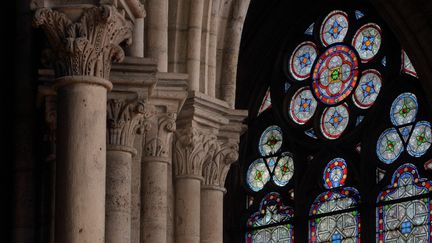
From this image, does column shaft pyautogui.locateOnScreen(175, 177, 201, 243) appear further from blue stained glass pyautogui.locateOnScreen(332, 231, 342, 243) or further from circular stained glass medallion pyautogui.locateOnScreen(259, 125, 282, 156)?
circular stained glass medallion pyautogui.locateOnScreen(259, 125, 282, 156)

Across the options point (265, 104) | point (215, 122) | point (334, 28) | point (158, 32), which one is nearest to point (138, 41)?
point (158, 32)

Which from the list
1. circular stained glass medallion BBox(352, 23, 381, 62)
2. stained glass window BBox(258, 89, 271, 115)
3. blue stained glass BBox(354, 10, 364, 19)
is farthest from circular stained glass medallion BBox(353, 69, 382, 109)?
stained glass window BBox(258, 89, 271, 115)

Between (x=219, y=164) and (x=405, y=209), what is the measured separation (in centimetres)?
666

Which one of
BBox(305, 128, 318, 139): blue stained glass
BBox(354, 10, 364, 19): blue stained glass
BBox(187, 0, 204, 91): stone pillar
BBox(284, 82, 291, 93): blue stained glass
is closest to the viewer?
BBox(187, 0, 204, 91): stone pillar

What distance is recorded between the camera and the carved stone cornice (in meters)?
11.2

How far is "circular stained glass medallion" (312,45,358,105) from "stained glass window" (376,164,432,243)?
1737 mm

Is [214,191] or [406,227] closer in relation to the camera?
[214,191]

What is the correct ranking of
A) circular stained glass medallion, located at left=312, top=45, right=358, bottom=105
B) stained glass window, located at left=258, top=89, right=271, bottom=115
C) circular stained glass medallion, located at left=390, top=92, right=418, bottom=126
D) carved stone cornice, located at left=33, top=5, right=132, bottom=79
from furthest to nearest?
stained glass window, located at left=258, top=89, right=271, bottom=115 < circular stained glass medallion, located at left=312, top=45, right=358, bottom=105 < circular stained glass medallion, located at left=390, top=92, right=418, bottom=126 < carved stone cornice, located at left=33, top=5, right=132, bottom=79

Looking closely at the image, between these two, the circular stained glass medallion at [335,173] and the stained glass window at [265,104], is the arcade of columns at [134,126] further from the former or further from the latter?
the stained glass window at [265,104]

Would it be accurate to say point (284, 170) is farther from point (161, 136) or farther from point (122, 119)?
point (122, 119)

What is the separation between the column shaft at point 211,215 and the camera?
14.5 metres

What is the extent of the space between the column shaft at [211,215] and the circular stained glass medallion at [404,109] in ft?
23.1

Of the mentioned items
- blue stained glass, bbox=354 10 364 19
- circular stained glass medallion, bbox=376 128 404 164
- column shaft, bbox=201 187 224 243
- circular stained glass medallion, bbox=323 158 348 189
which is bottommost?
column shaft, bbox=201 187 224 243

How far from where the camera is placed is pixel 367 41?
22234 mm
